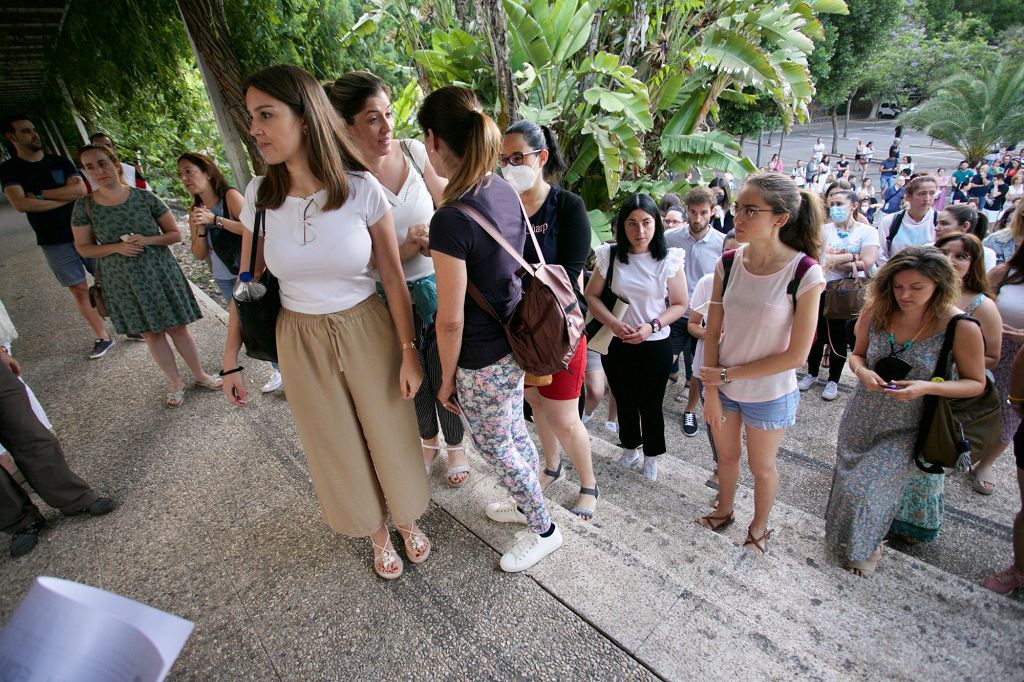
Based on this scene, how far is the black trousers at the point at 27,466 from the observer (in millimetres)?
2381

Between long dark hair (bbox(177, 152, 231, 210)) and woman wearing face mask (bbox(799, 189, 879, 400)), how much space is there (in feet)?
15.2

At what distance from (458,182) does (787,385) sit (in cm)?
176

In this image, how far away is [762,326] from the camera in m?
2.24

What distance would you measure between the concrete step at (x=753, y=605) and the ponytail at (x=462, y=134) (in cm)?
152

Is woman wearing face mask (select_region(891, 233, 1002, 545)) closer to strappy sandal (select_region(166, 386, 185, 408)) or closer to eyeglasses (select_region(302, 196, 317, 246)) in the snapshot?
eyeglasses (select_region(302, 196, 317, 246))

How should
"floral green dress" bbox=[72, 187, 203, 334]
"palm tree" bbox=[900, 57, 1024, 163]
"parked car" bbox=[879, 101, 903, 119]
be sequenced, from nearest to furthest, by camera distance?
"floral green dress" bbox=[72, 187, 203, 334] → "palm tree" bbox=[900, 57, 1024, 163] → "parked car" bbox=[879, 101, 903, 119]

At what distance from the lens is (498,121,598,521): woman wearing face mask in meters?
2.28

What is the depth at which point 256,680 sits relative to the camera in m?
1.74

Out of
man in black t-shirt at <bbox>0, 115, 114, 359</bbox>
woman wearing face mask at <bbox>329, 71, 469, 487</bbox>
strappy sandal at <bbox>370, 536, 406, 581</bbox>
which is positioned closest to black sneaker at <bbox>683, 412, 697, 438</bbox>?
woman wearing face mask at <bbox>329, 71, 469, 487</bbox>

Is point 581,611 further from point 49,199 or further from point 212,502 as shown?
point 49,199

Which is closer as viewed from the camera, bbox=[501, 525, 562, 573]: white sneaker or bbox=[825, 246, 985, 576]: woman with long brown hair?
bbox=[501, 525, 562, 573]: white sneaker

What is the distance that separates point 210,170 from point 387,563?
279 centimetres

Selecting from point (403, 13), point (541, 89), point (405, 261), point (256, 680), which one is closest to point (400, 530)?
point (256, 680)

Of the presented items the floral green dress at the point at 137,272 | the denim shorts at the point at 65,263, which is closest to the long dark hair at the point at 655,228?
the floral green dress at the point at 137,272
